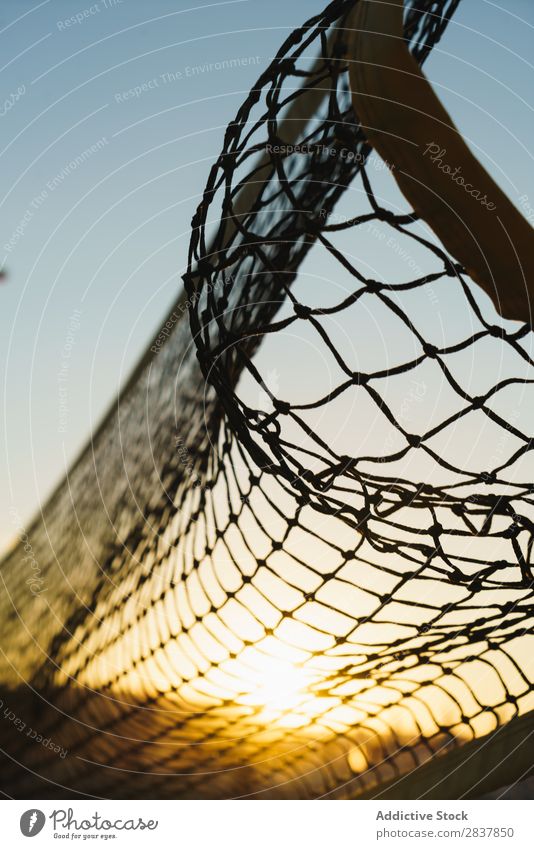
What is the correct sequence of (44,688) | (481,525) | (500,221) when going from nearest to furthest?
(500,221) < (481,525) < (44,688)

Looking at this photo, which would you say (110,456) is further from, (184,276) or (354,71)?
(354,71)

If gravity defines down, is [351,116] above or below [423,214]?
above

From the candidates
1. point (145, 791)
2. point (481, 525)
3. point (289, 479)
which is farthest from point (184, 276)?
point (145, 791)

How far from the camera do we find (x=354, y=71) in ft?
1.41

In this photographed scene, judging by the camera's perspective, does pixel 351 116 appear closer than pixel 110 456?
Yes

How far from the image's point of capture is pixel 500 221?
1.36ft

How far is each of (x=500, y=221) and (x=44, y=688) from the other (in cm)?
67

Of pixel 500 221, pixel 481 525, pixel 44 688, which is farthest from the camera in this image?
pixel 44 688
